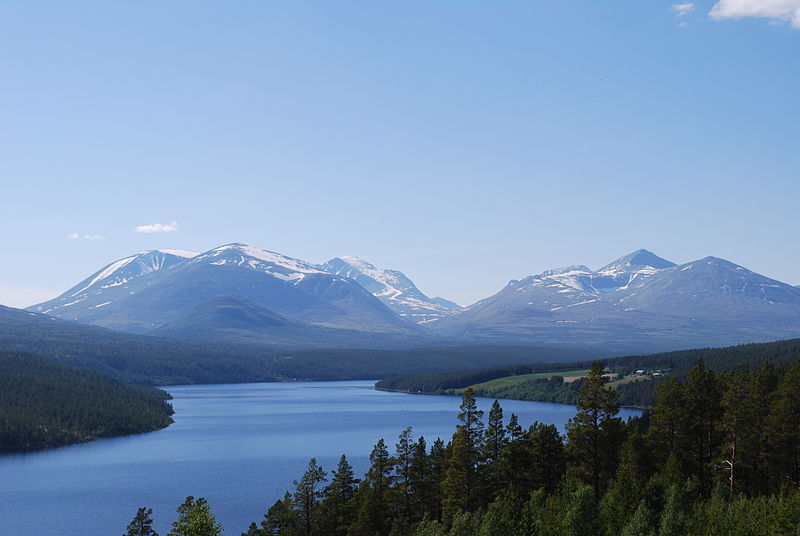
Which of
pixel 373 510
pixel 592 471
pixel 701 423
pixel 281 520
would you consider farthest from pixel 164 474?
pixel 701 423

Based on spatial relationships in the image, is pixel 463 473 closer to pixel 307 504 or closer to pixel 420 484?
pixel 420 484

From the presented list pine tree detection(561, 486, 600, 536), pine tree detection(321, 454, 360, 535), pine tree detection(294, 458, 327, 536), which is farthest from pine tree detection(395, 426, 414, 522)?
pine tree detection(561, 486, 600, 536)

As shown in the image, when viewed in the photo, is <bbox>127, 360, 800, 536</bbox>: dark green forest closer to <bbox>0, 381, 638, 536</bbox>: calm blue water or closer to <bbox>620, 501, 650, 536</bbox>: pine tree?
<bbox>620, 501, 650, 536</bbox>: pine tree

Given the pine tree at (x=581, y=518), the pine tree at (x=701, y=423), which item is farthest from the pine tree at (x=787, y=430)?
the pine tree at (x=581, y=518)

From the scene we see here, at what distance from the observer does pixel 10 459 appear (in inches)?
6117

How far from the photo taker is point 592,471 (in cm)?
6731

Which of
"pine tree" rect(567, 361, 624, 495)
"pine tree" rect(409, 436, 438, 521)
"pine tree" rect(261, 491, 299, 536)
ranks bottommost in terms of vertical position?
"pine tree" rect(261, 491, 299, 536)

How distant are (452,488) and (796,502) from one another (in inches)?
1140

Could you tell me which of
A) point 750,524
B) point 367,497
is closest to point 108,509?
point 367,497

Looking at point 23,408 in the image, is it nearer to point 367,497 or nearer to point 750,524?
point 367,497

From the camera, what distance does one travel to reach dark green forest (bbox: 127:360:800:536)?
188ft

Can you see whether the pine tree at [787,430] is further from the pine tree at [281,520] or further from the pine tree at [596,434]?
the pine tree at [281,520]

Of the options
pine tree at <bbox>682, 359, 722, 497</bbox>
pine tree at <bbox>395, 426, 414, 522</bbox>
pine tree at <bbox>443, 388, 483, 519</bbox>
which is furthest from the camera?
pine tree at <bbox>395, 426, 414, 522</bbox>

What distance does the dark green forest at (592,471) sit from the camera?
5728 centimetres
